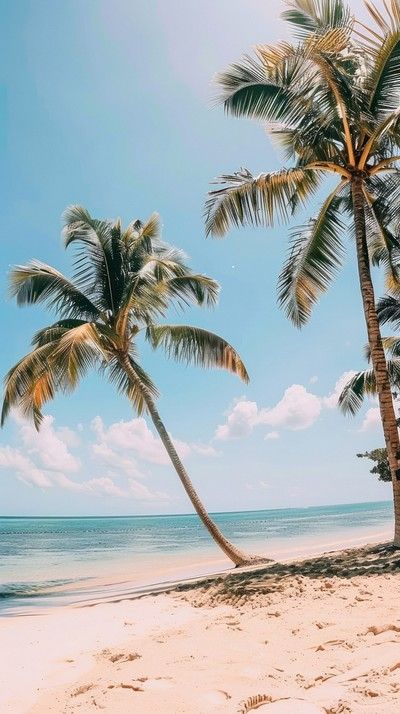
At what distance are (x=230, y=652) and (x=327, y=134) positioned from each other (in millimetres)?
8910

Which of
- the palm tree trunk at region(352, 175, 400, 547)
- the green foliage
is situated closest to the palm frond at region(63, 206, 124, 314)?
the palm tree trunk at region(352, 175, 400, 547)

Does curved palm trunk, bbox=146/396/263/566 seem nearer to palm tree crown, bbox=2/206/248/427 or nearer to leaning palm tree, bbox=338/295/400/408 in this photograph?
palm tree crown, bbox=2/206/248/427

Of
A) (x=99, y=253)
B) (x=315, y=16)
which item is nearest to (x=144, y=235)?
(x=99, y=253)

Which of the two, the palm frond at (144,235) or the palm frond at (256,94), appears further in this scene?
the palm frond at (144,235)

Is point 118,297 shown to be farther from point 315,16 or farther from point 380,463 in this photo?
point 380,463

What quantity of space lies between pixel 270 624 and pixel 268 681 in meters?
1.81

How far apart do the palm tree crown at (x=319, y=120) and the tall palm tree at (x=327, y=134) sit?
0.06 feet

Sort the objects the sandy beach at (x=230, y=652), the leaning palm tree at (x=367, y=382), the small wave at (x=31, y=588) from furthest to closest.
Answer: the leaning palm tree at (x=367, y=382) < the small wave at (x=31, y=588) < the sandy beach at (x=230, y=652)

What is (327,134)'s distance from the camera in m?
9.66

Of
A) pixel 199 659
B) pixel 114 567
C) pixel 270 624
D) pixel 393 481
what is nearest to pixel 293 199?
pixel 393 481

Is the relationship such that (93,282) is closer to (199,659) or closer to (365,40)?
(365,40)

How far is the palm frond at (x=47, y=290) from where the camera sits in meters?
12.4

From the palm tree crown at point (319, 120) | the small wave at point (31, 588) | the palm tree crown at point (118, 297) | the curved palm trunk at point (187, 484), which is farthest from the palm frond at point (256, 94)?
the small wave at point (31, 588)

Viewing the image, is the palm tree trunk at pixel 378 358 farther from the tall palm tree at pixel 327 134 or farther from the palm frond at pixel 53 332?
the palm frond at pixel 53 332
